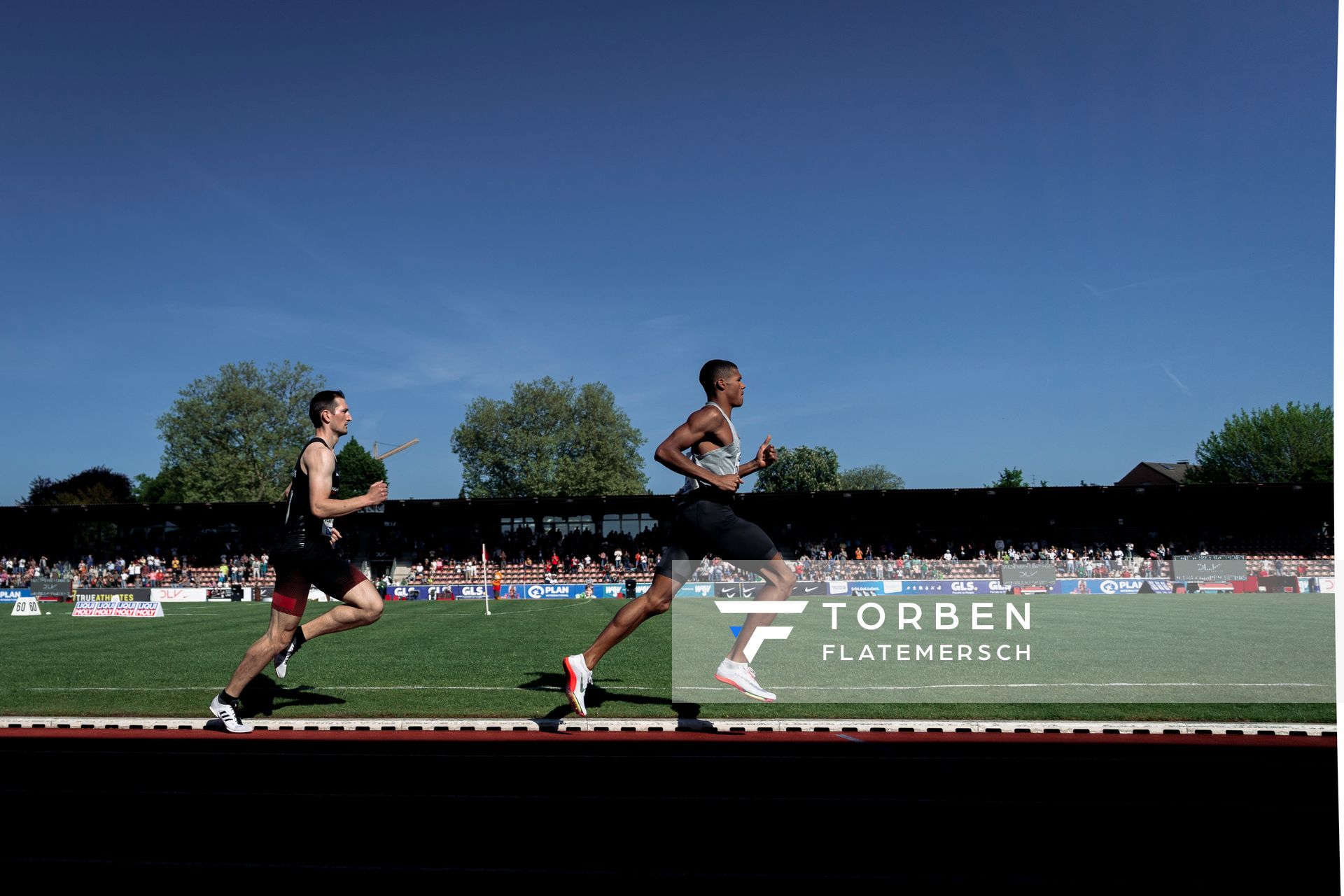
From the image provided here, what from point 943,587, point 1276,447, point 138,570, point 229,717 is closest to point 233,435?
point 138,570

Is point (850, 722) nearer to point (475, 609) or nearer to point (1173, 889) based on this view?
point (1173, 889)

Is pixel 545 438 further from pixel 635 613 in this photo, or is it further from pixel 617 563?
pixel 635 613

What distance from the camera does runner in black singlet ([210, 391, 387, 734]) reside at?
5.60 m

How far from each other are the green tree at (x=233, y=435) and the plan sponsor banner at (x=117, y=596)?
2964 centimetres

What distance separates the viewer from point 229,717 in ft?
17.7

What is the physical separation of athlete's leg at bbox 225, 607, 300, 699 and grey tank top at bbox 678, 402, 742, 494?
2693mm

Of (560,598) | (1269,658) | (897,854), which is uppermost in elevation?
(897,854)

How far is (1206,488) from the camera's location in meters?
44.6

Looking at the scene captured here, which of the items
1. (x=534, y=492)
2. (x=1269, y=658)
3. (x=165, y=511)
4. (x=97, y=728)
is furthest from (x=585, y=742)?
(x=534, y=492)

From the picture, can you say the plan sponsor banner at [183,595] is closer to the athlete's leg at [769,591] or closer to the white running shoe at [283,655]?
the white running shoe at [283,655]

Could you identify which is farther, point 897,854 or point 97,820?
point 97,820

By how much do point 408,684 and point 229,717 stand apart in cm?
234

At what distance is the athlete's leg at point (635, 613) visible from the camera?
5.48m

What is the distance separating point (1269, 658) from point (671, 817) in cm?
968
